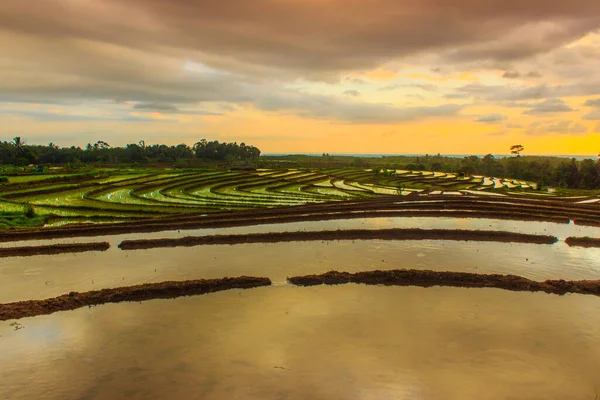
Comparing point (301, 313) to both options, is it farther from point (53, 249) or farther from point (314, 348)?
point (53, 249)

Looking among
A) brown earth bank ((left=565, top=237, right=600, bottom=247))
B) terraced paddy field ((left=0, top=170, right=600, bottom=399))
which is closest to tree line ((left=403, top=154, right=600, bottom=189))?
brown earth bank ((left=565, top=237, right=600, bottom=247))

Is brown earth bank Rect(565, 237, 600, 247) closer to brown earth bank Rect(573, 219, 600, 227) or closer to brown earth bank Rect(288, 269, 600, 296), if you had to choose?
brown earth bank Rect(573, 219, 600, 227)

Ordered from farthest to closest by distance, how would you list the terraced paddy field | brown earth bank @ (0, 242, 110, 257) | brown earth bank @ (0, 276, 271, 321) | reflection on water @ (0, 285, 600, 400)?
brown earth bank @ (0, 242, 110, 257) → brown earth bank @ (0, 276, 271, 321) → the terraced paddy field → reflection on water @ (0, 285, 600, 400)

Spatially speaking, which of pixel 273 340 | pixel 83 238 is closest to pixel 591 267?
pixel 273 340

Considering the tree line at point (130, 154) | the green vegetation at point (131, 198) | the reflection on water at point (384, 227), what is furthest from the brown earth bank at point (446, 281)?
the tree line at point (130, 154)

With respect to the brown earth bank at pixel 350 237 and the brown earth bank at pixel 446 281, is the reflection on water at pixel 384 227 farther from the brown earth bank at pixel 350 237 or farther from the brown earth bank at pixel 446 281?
the brown earth bank at pixel 446 281

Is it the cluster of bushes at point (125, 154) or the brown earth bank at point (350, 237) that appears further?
A: the cluster of bushes at point (125, 154)

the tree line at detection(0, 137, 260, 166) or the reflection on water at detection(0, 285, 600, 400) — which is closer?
the reflection on water at detection(0, 285, 600, 400)
